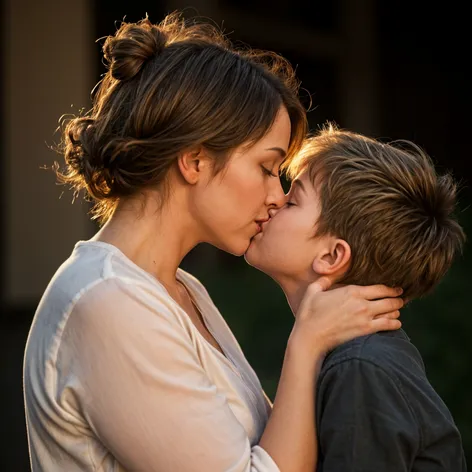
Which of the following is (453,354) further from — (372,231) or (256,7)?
(256,7)

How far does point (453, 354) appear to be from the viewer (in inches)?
190

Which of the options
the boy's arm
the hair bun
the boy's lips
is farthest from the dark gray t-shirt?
the hair bun

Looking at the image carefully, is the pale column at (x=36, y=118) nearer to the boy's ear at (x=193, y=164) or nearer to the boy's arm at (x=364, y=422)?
the boy's ear at (x=193, y=164)

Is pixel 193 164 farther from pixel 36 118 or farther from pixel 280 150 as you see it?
pixel 36 118

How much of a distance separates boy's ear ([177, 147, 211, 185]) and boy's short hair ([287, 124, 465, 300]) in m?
0.37

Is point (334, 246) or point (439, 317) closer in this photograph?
point (334, 246)

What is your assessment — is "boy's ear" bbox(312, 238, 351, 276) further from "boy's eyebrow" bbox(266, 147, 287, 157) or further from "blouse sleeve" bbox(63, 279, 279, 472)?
"blouse sleeve" bbox(63, 279, 279, 472)

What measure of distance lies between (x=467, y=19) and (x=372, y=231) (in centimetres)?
610

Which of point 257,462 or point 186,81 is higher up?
point 186,81

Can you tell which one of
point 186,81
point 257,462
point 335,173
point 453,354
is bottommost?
point 453,354

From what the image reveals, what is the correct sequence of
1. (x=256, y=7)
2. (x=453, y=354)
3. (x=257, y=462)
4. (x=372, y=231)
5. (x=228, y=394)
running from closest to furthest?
1. (x=257, y=462)
2. (x=228, y=394)
3. (x=372, y=231)
4. (x=453, y=354)
5. (x=256, y=7)

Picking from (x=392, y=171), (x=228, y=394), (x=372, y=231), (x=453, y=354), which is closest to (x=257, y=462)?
(x=228, y=394)

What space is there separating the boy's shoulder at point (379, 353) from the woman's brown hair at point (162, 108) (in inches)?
21.9

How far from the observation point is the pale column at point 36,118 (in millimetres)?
6988
